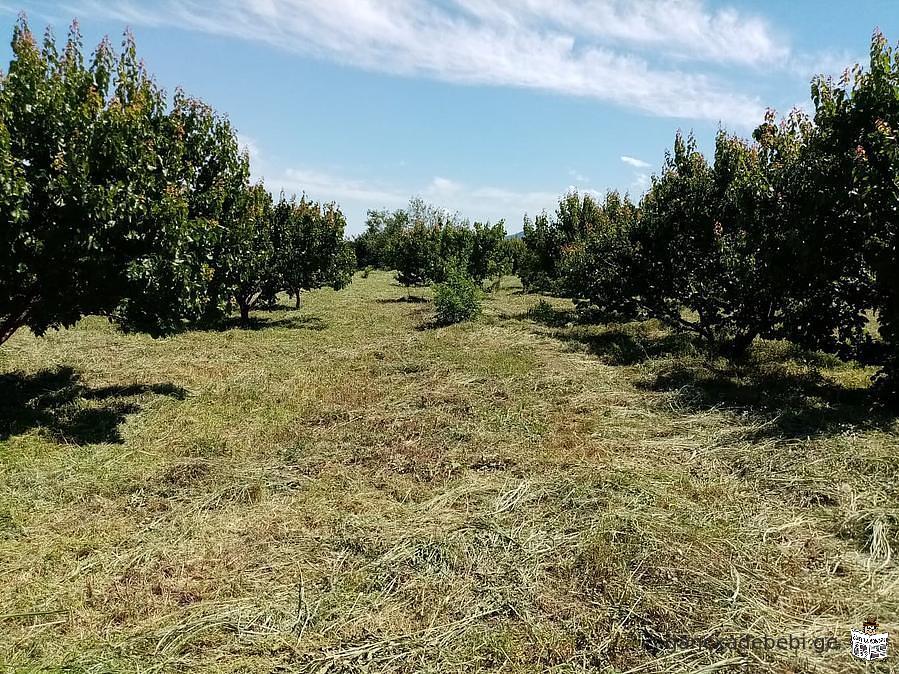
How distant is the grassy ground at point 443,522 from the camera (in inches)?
149

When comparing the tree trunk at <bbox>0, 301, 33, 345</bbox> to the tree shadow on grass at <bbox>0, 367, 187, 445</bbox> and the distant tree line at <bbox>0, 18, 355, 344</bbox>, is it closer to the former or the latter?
the distant tree line at <bbox>0, 18, 355, 344</bbox>

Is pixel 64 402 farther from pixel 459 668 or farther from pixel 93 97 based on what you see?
pixel 459 668

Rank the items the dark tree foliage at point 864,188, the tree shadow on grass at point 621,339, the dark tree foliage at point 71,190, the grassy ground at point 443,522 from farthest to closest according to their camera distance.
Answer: the tree shadow on grass at point 621,339 < the dark tree foliage at point 864,188 < the dark tree foliage at point 71,190 < the grassy ground at point 443,522

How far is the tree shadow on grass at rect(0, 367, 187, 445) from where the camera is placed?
7.69m

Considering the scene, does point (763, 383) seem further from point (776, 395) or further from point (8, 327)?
point (8, 327)

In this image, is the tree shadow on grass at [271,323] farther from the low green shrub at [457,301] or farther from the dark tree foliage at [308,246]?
the low green shrub at [457,301]

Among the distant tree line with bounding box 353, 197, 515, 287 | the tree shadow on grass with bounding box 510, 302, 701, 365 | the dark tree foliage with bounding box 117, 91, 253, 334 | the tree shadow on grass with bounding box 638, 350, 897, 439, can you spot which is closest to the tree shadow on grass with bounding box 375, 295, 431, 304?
the distant tree line with bounding box 353, 197, 515, 287

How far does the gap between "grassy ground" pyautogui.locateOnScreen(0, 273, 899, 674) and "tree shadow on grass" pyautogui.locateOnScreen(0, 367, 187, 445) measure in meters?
0.06

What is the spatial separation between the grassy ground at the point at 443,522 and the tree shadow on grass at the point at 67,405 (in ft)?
0.19

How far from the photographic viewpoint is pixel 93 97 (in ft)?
23.6

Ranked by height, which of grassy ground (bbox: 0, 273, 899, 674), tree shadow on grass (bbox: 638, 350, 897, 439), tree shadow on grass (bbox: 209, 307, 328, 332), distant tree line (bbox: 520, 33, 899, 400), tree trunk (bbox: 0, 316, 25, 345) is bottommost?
grassy ground (bbox: 0, 273, 899, 674)

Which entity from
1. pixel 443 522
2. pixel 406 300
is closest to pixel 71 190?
pixel 443 522

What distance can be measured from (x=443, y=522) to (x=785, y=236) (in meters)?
8.03

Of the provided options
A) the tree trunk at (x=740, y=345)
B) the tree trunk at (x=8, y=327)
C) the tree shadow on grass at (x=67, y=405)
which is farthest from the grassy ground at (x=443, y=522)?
the tree trunk at (x=740, y=345)
